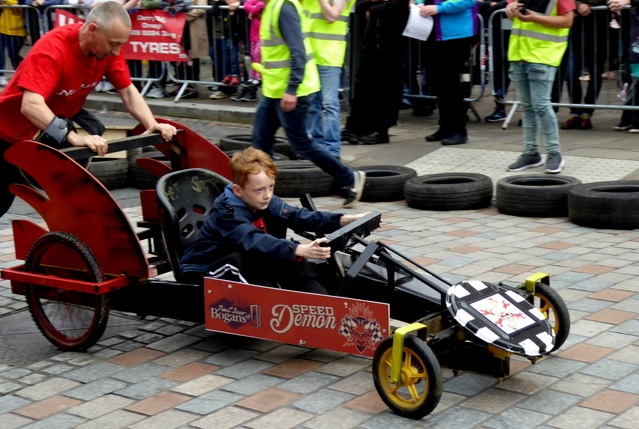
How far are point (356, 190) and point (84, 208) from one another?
3.40 m

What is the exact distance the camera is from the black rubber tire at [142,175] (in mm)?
9297

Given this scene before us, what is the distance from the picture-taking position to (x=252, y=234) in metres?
5.09

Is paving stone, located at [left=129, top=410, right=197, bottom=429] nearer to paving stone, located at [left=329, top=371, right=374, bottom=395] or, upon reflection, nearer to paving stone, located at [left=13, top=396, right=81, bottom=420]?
paving stone, located at [left=13, top=396, right=81, bottom=420]

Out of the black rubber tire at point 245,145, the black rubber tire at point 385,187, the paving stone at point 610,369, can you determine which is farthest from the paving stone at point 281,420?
the black rubber tire at point 245,145

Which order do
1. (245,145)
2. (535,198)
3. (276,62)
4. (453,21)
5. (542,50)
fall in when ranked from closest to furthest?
(535,198) → (276,62) → (542,50) → (245,145) → (453,21)

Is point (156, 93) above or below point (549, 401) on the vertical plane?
above

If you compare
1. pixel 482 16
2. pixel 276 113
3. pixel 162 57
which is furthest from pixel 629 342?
pixel 162 57

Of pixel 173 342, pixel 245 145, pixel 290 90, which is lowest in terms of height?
pixel 173 342

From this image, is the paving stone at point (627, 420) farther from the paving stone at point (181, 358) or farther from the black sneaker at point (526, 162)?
the black sneaker at point (526, 162)

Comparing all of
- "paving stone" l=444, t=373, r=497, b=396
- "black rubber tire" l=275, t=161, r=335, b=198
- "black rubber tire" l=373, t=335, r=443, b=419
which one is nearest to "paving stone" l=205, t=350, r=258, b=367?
"black rubber tire" l=373, t=335, r=443, b=419

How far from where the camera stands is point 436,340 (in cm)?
452

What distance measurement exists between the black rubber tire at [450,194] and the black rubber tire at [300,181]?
2.60 feet

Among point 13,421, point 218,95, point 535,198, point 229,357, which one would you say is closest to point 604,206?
point 535,198

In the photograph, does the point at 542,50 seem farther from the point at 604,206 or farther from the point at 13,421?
the point at 13,421
